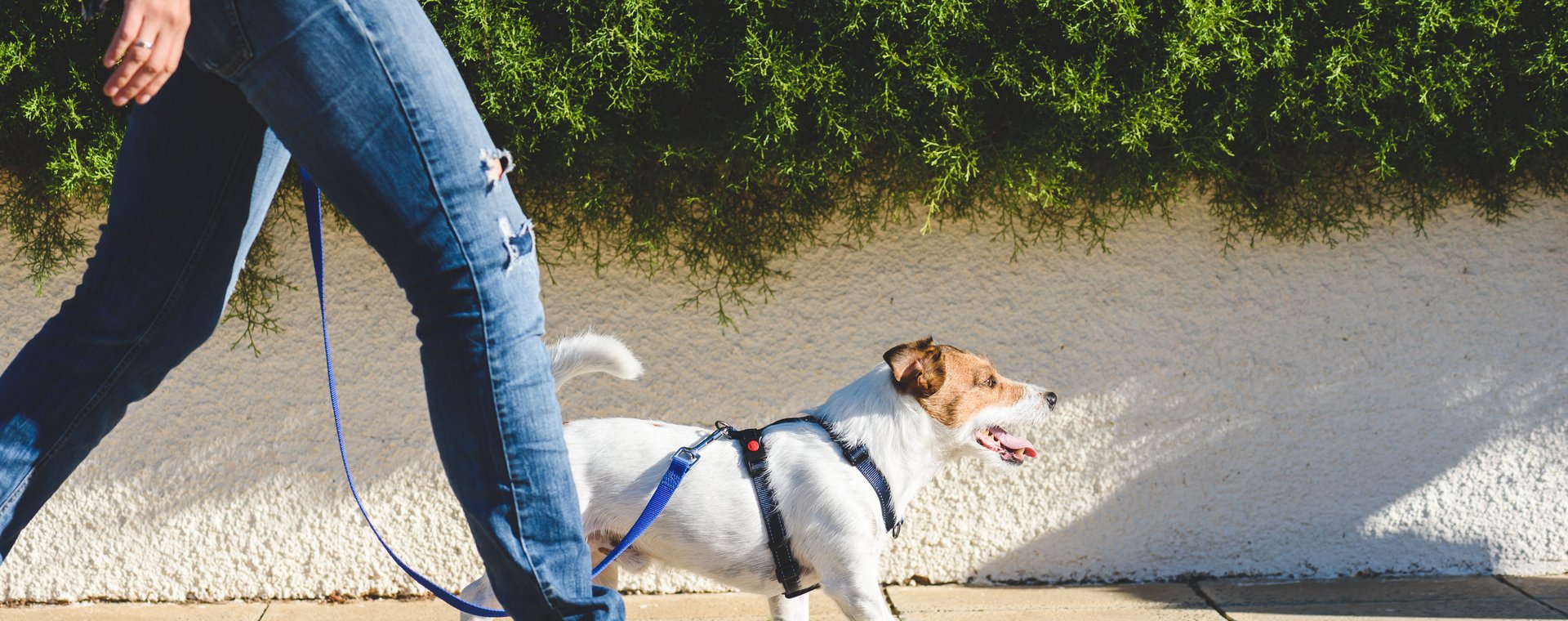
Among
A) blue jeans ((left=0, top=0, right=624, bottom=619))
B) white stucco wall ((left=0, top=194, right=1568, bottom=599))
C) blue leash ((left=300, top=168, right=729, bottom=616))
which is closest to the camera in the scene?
blue jeans ((left=0, top=0, right=624, bottom=619))

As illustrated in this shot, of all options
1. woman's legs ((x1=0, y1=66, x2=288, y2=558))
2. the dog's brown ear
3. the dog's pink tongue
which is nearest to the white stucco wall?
the dog's pink tongue

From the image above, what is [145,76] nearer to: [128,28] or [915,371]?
[128,28]

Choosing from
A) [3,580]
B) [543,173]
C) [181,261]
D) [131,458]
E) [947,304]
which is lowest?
[3,580]

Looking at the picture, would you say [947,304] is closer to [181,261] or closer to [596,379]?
[596,379]

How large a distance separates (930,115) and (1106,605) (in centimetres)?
170

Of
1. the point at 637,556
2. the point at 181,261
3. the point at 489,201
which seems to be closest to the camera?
the point at 489,201

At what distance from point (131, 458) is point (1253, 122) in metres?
3.74

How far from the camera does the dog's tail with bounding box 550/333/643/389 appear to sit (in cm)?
262

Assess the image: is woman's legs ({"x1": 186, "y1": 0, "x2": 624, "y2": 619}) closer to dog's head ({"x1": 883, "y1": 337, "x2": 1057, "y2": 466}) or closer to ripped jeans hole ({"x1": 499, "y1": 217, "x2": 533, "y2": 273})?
ripped jeans hole ({"x1": 499, "y1": 217, "x2": 533, "y2": 273})

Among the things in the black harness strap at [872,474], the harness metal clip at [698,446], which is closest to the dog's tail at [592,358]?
the harness metal clip at [698,446]

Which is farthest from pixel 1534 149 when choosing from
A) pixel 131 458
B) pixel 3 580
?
pixel 3 580

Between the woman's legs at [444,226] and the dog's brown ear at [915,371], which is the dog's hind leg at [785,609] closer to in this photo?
the dog's brown ear at [915,371]

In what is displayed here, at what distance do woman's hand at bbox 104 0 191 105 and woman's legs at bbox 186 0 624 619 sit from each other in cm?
4

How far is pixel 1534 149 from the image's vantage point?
356 centimetres
